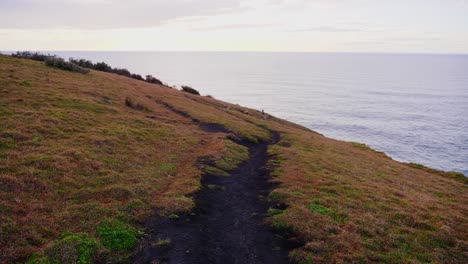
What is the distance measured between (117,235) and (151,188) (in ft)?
20.3

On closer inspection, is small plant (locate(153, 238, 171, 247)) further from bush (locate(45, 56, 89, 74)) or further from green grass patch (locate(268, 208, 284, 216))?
bush (locate(45, 56, 89, 74))

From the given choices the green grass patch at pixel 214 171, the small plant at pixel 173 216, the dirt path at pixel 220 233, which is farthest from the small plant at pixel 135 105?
the small plant at pixel 173 216

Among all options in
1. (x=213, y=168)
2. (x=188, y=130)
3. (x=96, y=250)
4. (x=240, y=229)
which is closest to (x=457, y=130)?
(x=188, y=130)

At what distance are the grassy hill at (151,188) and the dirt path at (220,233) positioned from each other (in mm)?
785

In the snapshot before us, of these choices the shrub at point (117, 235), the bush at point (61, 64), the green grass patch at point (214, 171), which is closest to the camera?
the shrub at point (117, 235)

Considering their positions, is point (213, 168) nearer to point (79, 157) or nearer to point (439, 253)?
point (79, 157)

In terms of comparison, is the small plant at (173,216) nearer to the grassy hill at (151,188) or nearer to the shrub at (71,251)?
the grassy hill at (151,188)

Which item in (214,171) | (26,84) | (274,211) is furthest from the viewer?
(26,84)

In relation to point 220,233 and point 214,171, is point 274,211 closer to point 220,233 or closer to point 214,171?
point 220,233

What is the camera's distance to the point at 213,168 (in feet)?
93.5

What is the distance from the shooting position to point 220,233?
17.6m

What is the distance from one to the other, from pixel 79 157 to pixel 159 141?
10.3 meters

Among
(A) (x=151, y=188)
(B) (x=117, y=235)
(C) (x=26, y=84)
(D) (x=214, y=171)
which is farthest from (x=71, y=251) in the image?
(C) (x=26, y=84)

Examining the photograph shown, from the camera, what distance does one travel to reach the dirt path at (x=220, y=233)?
49.8 feet
